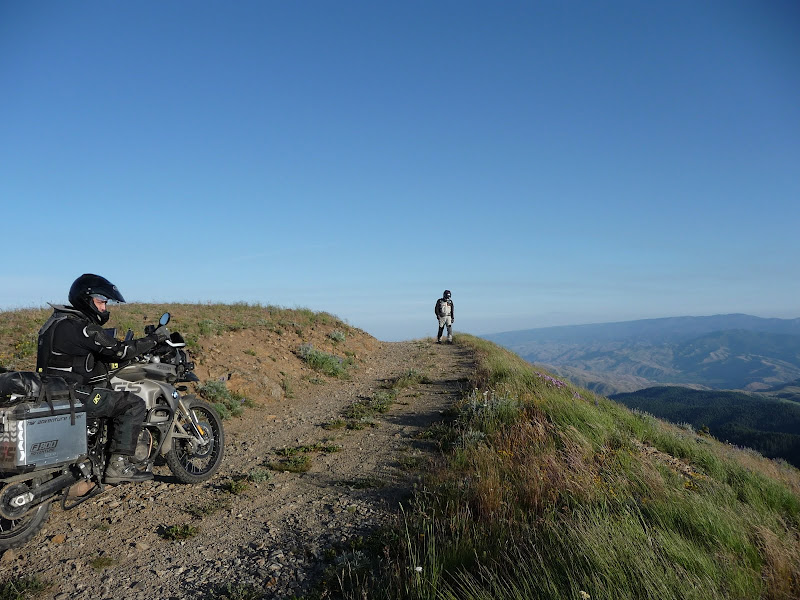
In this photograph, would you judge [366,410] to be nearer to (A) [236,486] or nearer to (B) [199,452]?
(B) [199,452]

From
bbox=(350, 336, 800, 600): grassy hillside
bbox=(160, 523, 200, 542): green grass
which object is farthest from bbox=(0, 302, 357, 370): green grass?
bbox=(350, 336, 800, 600): grassy hillside

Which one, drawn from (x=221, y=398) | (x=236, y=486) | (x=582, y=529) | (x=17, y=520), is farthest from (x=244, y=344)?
(x=582, y=529)

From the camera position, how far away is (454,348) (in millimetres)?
22953

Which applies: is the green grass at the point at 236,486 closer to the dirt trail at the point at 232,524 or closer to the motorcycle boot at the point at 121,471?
the dirt trail at the point at 232,524

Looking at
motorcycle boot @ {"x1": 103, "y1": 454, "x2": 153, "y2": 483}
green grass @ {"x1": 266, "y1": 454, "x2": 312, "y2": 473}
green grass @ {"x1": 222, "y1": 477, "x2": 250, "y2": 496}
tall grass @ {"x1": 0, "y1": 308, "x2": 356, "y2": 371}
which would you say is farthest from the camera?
tall grass @ {"x1": 0, "y1": 308, "x2": 356, "y2": 371}

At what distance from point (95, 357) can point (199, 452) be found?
212 centimetres

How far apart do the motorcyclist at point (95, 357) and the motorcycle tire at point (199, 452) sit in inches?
24.2

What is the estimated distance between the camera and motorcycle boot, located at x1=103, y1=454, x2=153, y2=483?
534 cm

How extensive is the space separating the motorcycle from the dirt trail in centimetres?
33

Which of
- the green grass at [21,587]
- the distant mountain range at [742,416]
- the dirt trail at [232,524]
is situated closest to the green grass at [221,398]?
the dirt trail at [232,524]

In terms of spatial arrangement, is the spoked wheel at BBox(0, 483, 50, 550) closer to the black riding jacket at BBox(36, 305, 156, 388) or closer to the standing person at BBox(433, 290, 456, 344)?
the black riding jacket at BBox(36, 305, 156, 388)

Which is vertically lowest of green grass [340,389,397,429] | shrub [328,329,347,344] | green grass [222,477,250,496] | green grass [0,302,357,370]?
green grass [222,477,250,496]

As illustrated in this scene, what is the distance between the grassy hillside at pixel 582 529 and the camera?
3123 millimetres

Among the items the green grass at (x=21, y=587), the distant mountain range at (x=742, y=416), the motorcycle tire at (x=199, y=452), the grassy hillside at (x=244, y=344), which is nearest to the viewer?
the green grass at (x=21, y=587)
